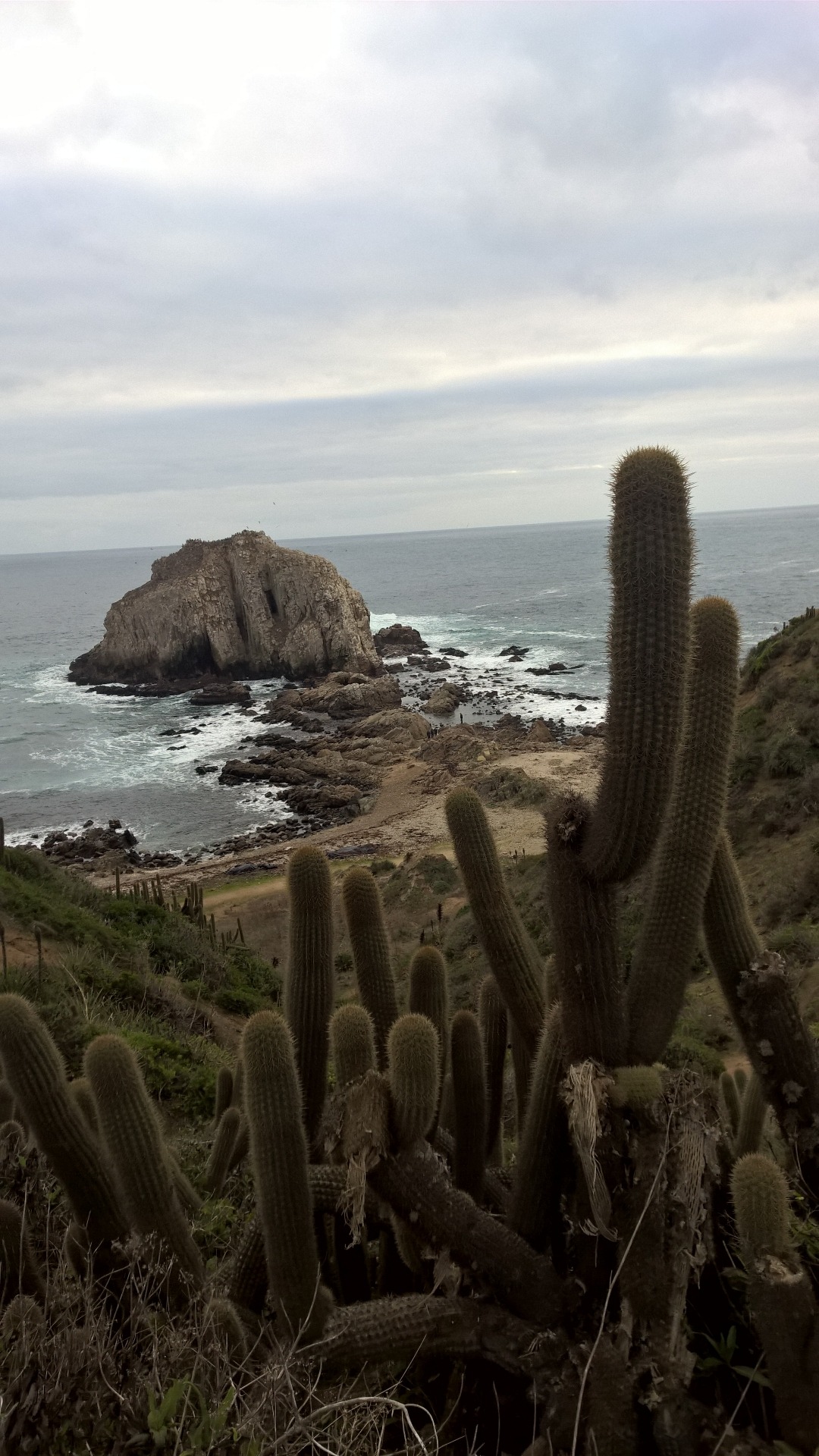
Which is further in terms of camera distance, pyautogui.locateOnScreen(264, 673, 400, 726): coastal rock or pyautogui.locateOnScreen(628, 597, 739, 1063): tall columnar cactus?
pyautogui.locateOnScreen(264, 673, 400, 726): coastal rock

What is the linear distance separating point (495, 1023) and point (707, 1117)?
1837mm

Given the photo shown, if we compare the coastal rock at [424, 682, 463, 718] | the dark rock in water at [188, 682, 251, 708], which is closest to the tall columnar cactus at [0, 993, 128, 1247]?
the coastal rock at [424, 682, 463, 718]

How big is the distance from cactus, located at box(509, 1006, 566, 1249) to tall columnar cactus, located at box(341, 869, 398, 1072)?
125 cm

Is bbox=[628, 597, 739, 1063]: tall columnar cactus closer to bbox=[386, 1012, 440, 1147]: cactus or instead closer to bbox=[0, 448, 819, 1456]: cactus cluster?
bbox=[0, 448, 819, 1456]: cactus cluster

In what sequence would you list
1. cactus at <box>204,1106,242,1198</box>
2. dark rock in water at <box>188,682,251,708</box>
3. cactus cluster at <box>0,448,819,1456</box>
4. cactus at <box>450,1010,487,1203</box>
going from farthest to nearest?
dark rock in water at <box>188,682,251,708</box> < cactus at <box>204,1106,242,1198</box> < cactus at <box>450,1010,487,1203</box> < cactus cluster at <box>0,448,819,1456</box>

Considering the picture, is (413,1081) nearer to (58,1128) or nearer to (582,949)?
(582,949)

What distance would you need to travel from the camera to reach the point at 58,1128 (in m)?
3.73

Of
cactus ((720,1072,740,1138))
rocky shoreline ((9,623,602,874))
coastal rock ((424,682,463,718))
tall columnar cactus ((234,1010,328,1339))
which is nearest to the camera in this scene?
tall columnar cactus ((234,1010,328,1339))

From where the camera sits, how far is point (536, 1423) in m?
3.07

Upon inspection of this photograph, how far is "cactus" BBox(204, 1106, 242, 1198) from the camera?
17.0 feet

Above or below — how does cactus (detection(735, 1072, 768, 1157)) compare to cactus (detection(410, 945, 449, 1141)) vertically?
below

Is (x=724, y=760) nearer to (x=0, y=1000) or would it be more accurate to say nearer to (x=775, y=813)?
(x=0, y=1000)

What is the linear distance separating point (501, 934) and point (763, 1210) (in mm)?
1628

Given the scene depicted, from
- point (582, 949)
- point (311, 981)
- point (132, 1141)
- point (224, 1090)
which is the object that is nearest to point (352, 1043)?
point (311, 981)
